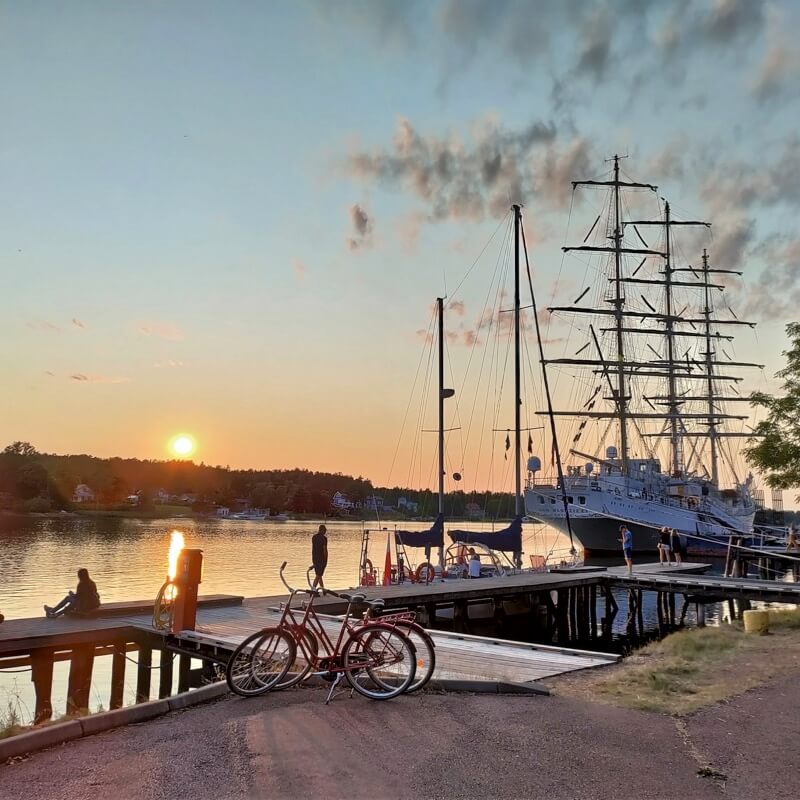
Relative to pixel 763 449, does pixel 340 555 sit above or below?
below

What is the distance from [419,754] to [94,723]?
3476 mm

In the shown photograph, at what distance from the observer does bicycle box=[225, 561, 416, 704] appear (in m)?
8.62

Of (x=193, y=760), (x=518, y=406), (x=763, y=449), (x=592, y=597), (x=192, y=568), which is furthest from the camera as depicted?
(x=518, y=406)

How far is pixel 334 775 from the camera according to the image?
19.5ft

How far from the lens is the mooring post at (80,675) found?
13.8 meters

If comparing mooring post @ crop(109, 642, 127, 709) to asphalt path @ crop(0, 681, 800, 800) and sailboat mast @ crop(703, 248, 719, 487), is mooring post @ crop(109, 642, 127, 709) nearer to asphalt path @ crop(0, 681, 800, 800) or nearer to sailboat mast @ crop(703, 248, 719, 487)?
asphalt path @ crop(0, 681, 800, 800)

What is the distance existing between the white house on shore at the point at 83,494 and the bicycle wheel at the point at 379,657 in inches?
6749

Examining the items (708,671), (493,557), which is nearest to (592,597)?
(493,557)

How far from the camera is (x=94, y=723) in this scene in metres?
7.30

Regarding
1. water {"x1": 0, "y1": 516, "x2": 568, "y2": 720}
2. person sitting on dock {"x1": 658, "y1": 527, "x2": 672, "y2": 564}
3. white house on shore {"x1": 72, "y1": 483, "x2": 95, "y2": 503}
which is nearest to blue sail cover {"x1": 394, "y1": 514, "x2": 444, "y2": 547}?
water {"x1": 0, "y1": 516, "x2": 568, "y2": 720}

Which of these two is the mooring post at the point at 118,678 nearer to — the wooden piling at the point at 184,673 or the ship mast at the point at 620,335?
the wooden piling at the point at 184,673

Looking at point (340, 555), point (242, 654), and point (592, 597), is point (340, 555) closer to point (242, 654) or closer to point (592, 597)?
point (592, 597)

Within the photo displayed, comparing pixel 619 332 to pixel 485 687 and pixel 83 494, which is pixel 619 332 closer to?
pixel 485 687

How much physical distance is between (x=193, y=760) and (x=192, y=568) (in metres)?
7.74
